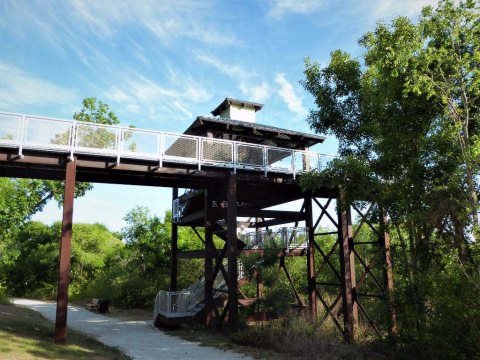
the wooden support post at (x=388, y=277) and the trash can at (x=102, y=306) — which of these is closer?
the wooden support post at (x=388, y=277)

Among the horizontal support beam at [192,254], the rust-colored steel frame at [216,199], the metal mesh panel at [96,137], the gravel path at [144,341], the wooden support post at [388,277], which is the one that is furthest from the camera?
the horizontal support beam at [192,254]

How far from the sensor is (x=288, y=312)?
14664mm

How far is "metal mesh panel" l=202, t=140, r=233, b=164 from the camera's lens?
14.8 metres

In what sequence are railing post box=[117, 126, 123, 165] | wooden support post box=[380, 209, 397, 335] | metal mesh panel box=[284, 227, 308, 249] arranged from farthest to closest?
metal mesh panel box=[284, 227, 308, 249] < railing post box=[117, 126, 123, 165] < wooden support post box=[380, 209, 397, 335]

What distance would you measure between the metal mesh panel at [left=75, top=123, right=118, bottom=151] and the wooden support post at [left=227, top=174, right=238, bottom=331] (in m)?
4.45

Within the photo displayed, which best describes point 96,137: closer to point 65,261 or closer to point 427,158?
point 65,261

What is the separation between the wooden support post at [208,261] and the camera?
15.8 metres

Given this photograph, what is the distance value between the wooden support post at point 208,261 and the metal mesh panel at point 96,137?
478cm

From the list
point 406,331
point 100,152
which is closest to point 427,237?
point 406,331

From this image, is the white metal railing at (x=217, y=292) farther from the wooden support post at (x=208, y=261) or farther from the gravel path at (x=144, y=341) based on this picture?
the gravel path at (x=144, y=341)

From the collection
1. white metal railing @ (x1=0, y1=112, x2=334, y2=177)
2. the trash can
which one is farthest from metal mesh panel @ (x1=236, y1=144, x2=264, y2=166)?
the trash can

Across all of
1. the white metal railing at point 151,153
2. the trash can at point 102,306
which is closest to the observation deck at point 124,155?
the white metal railing at point 151,153

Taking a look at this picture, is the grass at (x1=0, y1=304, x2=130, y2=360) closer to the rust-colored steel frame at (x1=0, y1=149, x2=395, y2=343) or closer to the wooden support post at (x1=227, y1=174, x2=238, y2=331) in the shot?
the rust-colored steel frame at (x1=0, y1=149, x2=395, y2=343)

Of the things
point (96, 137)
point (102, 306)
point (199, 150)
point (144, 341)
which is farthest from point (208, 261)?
point (102, 306)
